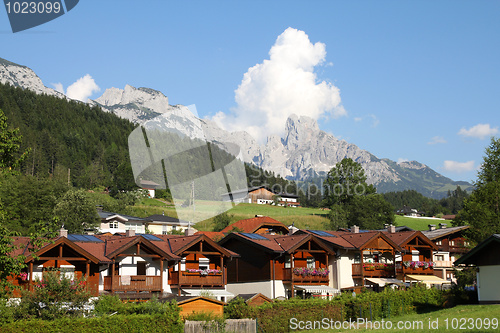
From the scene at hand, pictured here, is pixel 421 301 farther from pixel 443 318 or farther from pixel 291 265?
pixel 291 265

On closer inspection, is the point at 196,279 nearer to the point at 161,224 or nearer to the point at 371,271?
the point at 371,271

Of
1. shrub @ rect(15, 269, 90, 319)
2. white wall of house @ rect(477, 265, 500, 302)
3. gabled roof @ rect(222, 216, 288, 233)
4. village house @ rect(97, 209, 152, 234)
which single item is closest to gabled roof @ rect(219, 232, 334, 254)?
white wall of house @ rect(477, 265, 500, 302)

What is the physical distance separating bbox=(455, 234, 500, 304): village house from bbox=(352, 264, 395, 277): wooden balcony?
13.5 metres

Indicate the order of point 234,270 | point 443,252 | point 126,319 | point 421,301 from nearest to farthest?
point 126,319 < point 421,301 < point 234,270 < point 443,252

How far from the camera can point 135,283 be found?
35875 mm

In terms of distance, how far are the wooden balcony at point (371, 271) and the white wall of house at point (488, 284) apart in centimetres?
1376

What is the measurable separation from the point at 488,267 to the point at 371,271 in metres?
15.4

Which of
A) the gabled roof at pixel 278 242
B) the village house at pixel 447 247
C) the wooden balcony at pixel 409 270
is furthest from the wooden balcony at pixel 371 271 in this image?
the village house at pixel 447 247

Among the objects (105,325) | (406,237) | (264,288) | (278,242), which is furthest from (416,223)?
(105,325)

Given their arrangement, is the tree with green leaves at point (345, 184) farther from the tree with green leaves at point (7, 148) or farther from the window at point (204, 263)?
the tree with green leaves at point (7, 148)

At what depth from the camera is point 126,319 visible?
2305 centimetres

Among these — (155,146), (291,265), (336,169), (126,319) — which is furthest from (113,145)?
(126,319)

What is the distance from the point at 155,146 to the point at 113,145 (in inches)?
5240

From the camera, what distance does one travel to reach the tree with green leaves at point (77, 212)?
70.4m
